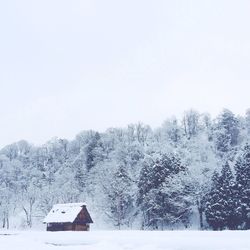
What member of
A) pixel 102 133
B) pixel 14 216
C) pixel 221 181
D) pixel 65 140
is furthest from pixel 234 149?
pixel 65 140

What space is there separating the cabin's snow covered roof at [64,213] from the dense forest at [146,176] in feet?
26.0

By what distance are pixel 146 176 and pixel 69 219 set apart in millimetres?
13683

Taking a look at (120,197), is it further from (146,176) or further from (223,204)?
(223,204)

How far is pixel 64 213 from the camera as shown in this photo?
2662 inches

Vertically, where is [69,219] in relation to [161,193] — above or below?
below

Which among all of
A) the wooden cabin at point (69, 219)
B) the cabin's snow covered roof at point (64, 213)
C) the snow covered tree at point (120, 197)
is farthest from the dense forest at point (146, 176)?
the cabin's snow covered roof at point (64, 213)

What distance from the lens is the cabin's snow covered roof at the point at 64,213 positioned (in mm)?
66281

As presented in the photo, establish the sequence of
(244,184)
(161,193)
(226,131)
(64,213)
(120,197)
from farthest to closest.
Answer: (226,131) → (120,197) → (64,213) → (161,193) → (244,184)

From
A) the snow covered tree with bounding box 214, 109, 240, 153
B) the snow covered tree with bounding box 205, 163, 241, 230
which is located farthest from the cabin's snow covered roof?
the snow covered tree with bounding box 214, 109, 240, 153

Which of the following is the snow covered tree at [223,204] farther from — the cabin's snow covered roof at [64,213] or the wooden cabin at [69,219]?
the cabin's snow covered roof at [64,213]

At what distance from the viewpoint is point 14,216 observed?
9931cm

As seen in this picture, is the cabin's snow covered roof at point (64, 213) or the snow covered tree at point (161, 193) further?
the cabin's snow covered roof at point (64, 213)

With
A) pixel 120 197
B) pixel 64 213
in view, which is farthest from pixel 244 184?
pixel 64 213

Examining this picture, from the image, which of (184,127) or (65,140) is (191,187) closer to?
(184,127)
